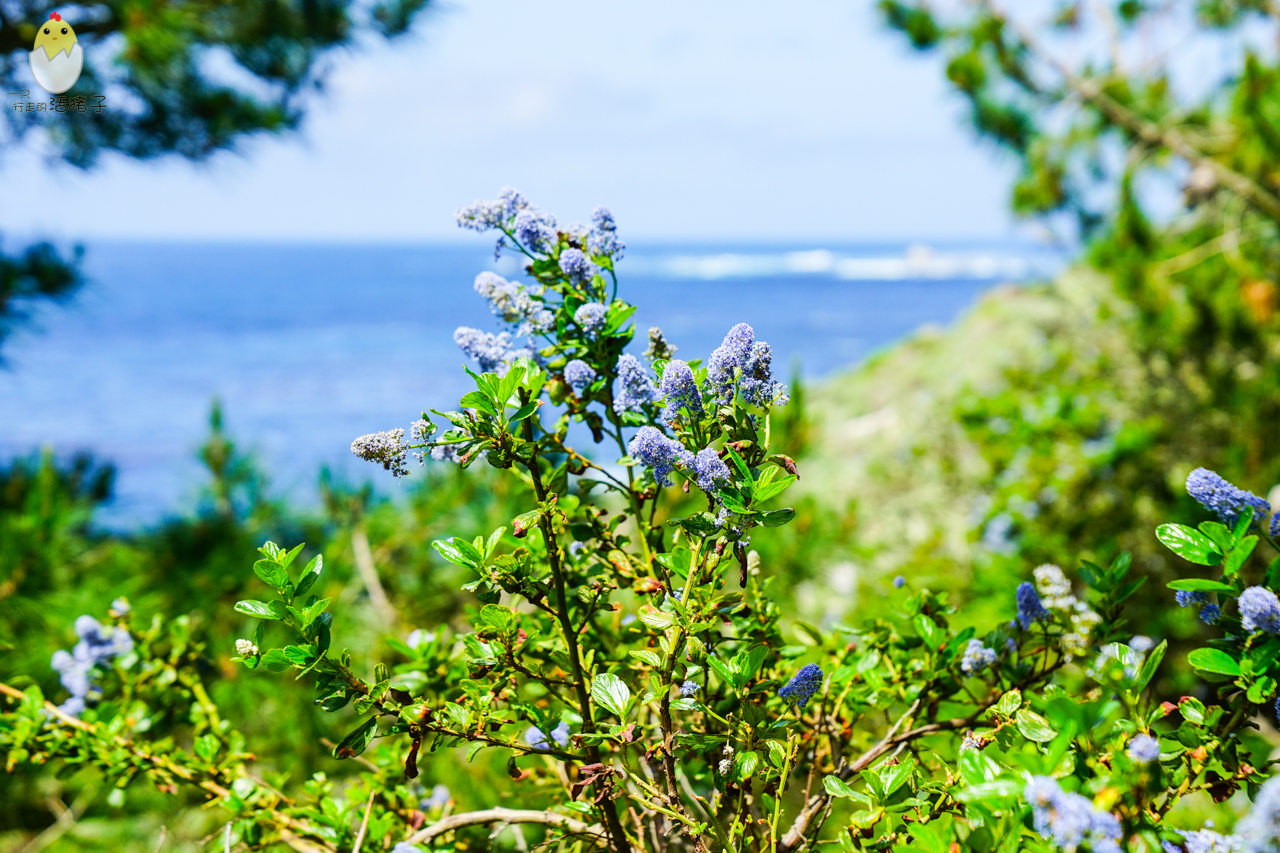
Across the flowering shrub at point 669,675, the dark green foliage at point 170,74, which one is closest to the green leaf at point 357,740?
the flowering shrub at point 669,675

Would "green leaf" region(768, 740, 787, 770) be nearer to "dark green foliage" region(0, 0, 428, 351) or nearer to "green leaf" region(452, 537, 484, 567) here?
"green leaf" region(452, 537, 484, 567)

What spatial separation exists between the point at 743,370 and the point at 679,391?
0.05 m

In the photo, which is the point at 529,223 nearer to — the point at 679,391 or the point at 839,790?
the point at 679,391

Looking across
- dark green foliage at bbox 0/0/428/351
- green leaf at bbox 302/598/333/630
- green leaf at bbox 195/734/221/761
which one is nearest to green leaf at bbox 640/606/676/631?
green leaf at bbox 302/598/333/630

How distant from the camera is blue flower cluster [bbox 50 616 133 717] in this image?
0.83 meters

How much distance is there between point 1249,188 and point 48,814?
15.1 feet

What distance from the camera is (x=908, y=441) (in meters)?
3.85

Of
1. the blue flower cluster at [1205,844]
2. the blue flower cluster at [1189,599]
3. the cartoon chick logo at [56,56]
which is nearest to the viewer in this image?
the blue flower cluster at [1205,844]

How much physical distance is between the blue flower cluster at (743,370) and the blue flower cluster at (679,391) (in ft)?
0.05

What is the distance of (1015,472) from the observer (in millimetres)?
3008

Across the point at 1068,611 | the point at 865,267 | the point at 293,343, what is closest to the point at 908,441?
the point at 1068,611

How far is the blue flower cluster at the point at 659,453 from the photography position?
1.71 ft

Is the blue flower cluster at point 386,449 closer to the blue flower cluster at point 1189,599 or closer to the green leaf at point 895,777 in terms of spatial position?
the green leaf at point 895,777

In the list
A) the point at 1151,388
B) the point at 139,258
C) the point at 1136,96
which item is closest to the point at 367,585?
the point at 1151,388
